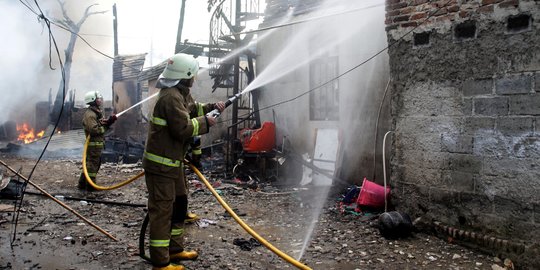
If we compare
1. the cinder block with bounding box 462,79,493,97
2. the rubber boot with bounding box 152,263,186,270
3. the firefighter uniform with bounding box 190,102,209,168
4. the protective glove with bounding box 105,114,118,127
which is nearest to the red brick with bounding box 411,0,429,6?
the cinder block with bounding box 462,79,493,97

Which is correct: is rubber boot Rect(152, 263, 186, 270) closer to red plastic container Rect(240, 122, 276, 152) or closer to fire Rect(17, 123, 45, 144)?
red plastic container Rect(240, 122, 276, 152)

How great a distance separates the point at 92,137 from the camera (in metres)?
7.83

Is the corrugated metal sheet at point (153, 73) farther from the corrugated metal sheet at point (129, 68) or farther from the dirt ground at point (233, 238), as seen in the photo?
the dirt ground at point (233, 238)

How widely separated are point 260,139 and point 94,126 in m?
3.72

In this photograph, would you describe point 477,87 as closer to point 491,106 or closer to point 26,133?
point 491,106

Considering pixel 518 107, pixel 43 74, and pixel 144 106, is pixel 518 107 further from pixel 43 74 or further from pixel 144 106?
pixel 43 74

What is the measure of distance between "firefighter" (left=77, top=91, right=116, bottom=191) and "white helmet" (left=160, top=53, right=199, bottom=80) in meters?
4.43

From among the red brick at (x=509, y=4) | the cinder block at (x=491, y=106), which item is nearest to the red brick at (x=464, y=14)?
the red brick at (x=509, y=4)

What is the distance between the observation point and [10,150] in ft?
47.9

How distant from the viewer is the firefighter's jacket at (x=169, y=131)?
3648 mm

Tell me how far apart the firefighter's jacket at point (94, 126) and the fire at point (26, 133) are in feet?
50.6

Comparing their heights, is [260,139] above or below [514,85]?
below

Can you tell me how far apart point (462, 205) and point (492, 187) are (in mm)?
411

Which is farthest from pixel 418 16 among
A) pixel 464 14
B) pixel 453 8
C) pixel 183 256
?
pixel 183 256
